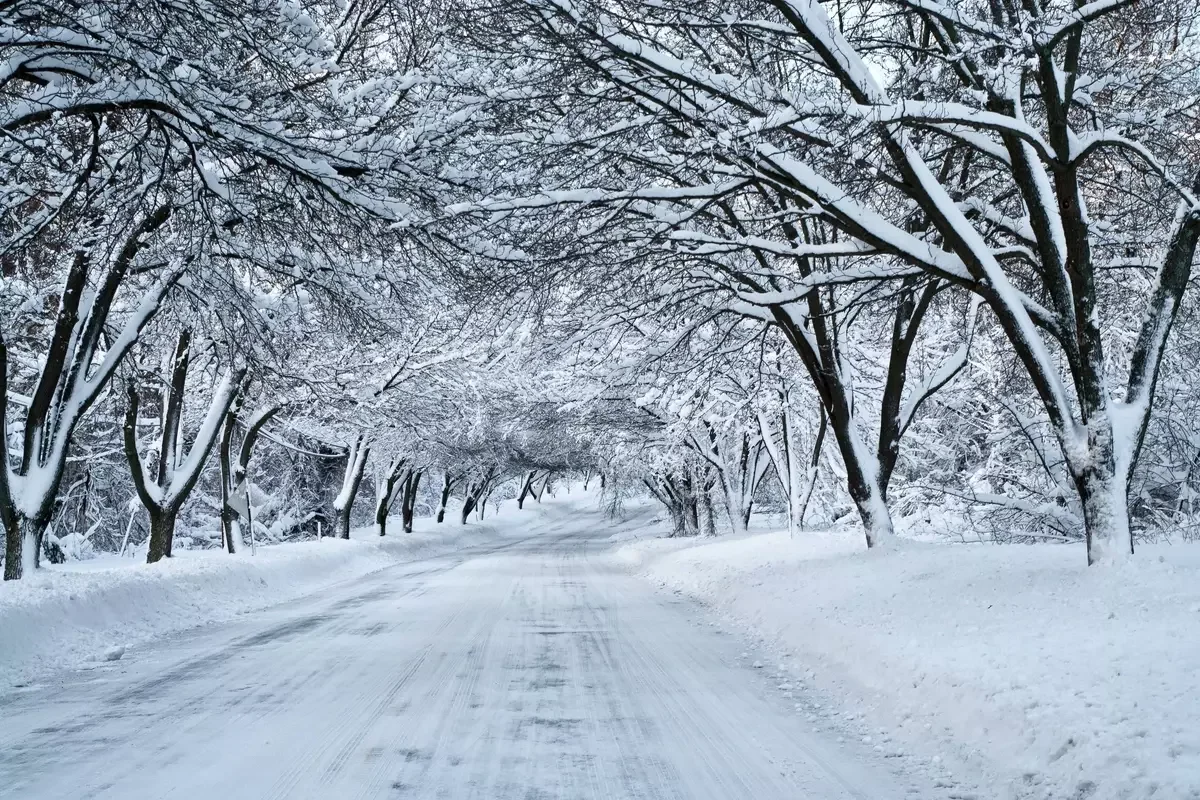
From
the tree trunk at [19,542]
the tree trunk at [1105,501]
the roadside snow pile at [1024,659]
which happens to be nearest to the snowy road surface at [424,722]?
the roadside snow pile at [1024,659]

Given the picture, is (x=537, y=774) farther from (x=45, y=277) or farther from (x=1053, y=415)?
(x=45, y=277)

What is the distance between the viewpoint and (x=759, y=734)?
5.59 metres

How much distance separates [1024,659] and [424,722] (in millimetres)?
3691

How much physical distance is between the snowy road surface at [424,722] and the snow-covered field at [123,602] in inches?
27.3

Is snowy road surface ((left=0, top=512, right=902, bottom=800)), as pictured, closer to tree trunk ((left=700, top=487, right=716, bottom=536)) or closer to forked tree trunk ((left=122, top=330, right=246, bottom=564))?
forked tree trunk ((left=122, top=330, right=246, bottom=564))

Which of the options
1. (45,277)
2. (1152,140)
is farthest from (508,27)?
(45,277)

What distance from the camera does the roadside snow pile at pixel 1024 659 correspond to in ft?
13.5

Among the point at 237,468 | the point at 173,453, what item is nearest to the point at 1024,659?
the point at 173,453

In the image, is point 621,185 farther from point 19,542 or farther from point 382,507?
point 382,507

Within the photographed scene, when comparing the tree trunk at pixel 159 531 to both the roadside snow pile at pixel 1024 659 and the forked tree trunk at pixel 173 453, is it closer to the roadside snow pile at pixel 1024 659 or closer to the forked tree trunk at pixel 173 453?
the forked tree trunk at pixel 173 453

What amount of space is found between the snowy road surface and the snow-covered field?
694mm

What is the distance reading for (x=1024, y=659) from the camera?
5.54 metres

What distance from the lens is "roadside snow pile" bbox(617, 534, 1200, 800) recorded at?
4113mm

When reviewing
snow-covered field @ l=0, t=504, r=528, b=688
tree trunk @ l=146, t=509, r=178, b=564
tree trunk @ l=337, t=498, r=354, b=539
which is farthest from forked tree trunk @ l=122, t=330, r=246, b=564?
tree trunk @ l=337, t=498, r=354, b=539
